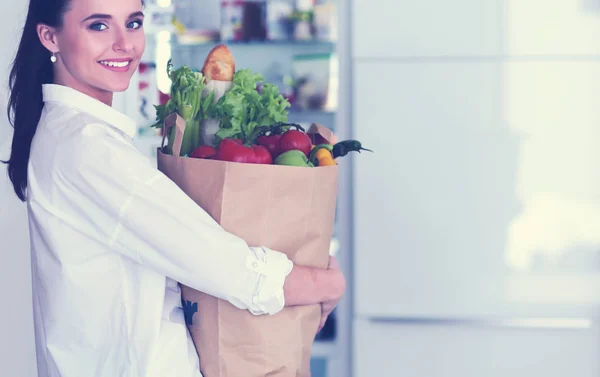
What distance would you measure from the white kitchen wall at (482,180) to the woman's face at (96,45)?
2.52 feet

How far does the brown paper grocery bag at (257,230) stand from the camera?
3.33ft

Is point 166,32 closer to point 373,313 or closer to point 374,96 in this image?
point 374,96

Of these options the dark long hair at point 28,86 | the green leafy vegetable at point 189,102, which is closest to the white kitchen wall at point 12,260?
the dark long hair at point 28,86

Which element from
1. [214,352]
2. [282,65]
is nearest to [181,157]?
[214,352]

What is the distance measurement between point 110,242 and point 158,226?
0.08 meters

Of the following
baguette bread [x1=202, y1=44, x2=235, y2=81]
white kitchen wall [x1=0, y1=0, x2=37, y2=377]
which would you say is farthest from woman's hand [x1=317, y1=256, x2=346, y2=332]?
white kitchen wall [x1=0, y1=0, x2=37, y2=377]

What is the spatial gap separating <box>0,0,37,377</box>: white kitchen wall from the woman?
1.64 ft

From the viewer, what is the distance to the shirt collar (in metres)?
1.09

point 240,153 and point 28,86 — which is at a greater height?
point 28,86

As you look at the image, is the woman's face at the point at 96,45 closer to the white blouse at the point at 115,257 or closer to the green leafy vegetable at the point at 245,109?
the white blouse at the point at 115,257

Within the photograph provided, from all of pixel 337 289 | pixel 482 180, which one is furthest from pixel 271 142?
pixel 482 180

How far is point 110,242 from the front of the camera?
3.24 ft

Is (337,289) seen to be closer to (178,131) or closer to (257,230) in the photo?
(257,230)

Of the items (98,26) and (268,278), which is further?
(98,26)
